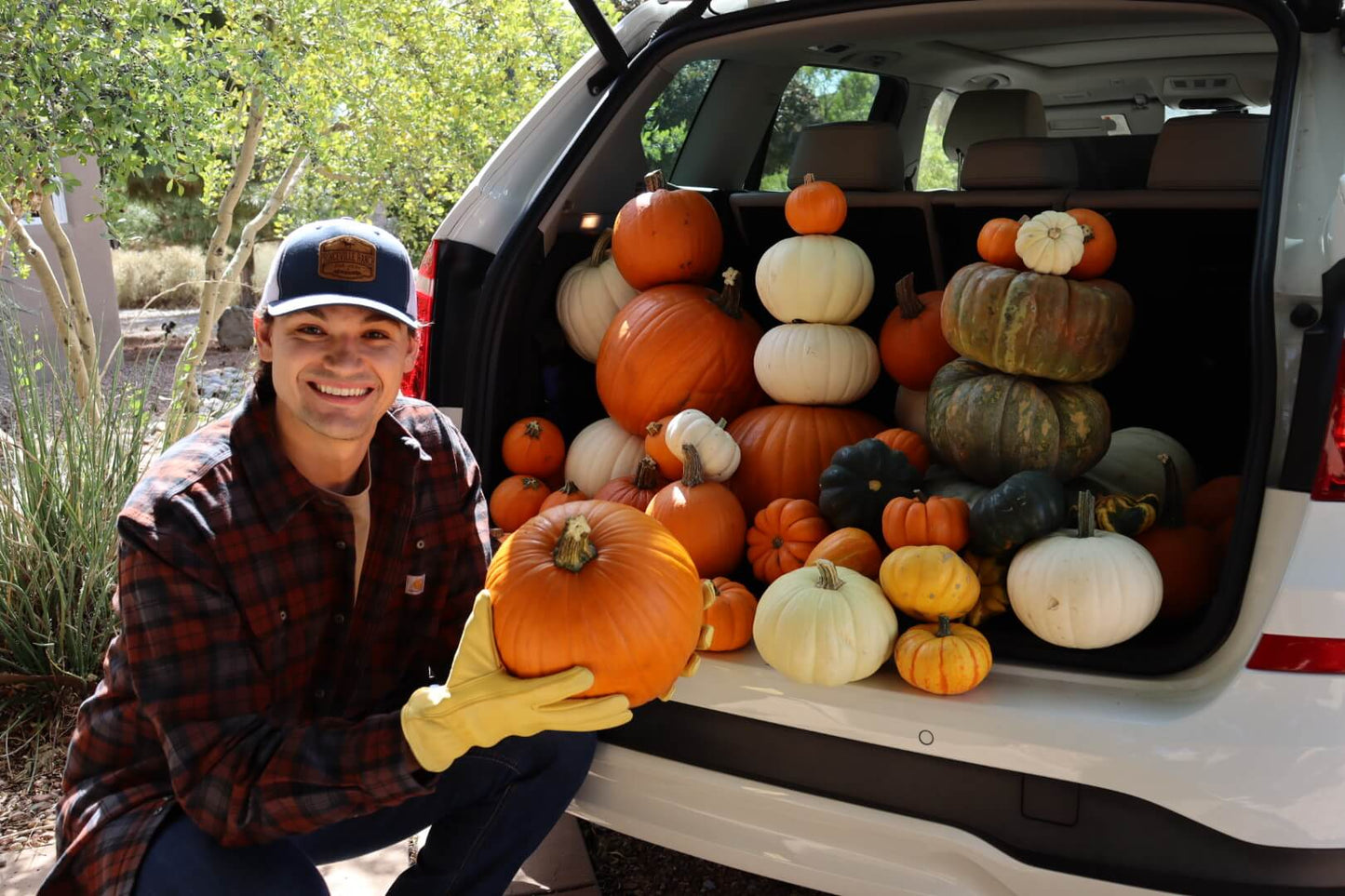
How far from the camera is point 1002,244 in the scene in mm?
2648

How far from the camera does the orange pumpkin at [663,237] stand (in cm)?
318

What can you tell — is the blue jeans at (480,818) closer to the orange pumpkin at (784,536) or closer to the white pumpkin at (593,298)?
the orange pumpkin at (784,536)

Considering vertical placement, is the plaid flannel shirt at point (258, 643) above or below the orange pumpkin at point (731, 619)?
above

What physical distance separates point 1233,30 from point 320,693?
3.54m

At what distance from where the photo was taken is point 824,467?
286 centimetres

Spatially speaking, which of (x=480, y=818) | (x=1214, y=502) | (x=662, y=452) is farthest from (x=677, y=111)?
(x=480, y=818)

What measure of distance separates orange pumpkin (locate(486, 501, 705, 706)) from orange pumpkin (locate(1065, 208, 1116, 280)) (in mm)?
1265

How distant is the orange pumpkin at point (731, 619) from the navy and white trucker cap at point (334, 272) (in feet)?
2.56

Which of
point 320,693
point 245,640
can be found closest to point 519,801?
point 320,693

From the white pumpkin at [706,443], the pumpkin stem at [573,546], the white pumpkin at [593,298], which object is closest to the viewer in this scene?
the pumpkin stem at [573,546]

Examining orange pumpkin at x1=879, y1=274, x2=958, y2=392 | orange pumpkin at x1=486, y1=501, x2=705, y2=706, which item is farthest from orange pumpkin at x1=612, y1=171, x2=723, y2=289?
orange pumpkin at x1=486, y1=501, x2=705, y2=706

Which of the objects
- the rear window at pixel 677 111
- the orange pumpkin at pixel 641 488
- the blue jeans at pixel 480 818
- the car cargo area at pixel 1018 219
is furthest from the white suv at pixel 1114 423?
the rear window at pixel 677 111

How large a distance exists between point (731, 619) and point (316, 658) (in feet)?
2.54

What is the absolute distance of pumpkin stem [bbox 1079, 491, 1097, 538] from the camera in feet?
7.23
